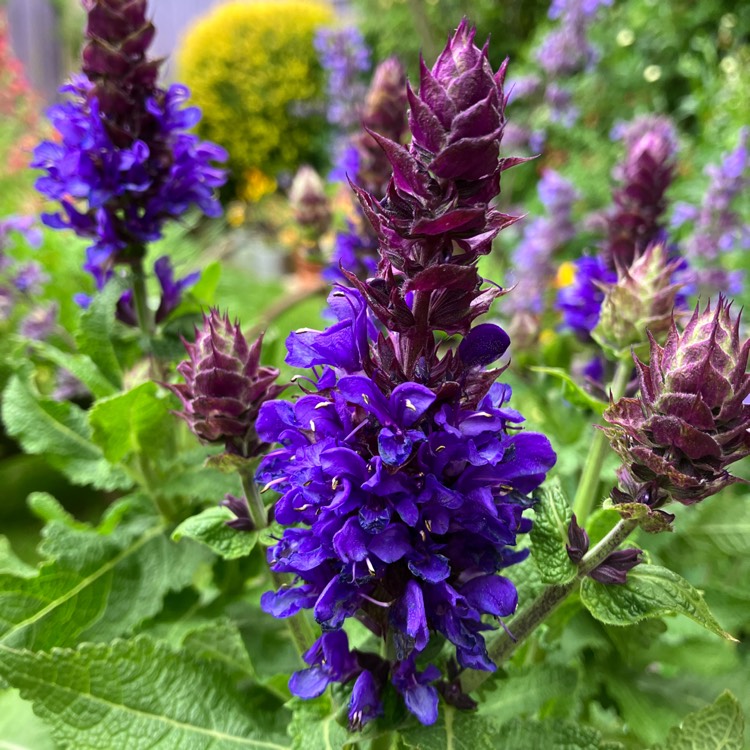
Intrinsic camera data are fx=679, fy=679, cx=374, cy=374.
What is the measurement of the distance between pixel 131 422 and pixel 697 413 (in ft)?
2.64

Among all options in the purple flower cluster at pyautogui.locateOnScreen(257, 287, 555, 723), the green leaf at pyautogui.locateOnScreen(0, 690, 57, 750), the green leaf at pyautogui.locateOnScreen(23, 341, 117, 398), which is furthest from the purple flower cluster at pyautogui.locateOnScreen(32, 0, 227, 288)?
the green leaf at pyautogui.locateOnScreen(0, 690, 57, 750)

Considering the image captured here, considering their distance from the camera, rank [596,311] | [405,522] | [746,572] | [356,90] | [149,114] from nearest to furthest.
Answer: [405,522]
[149,114]
[596,311]
[746,572]
[356,90]

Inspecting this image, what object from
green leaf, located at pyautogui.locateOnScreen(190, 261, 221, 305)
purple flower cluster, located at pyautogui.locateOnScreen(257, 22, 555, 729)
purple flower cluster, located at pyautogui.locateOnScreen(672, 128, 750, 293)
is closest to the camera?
purple flower cluster, located at pyautogui.locateOnScreen(257, 22, 555, 729)

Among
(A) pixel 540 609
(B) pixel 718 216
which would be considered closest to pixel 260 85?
(B) pixel 718 216

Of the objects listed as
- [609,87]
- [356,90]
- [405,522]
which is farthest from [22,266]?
[609,87]

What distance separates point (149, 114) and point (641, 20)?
11.3 feet

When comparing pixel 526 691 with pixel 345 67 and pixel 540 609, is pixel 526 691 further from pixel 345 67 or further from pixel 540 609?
pixel 345 67

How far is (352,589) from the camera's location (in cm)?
63

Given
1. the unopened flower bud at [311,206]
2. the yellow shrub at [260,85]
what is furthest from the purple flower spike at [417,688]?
the yellow shrub at [260,85]

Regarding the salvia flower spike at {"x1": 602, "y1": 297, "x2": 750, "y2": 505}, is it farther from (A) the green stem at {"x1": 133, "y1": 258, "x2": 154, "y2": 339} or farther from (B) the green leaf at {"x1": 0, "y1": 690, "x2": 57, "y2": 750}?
(B) the green leaf at {"x1": 0, "y1": 690, "x2": 57, "y2": 750}

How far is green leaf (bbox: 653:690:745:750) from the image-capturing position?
780 mm

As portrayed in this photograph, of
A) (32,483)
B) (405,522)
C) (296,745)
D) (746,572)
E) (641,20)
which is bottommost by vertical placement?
(746,572)

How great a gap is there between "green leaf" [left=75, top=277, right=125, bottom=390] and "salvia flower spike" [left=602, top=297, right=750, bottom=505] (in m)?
0.82

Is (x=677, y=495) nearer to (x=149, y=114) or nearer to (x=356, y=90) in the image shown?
(x=149, y=114)
